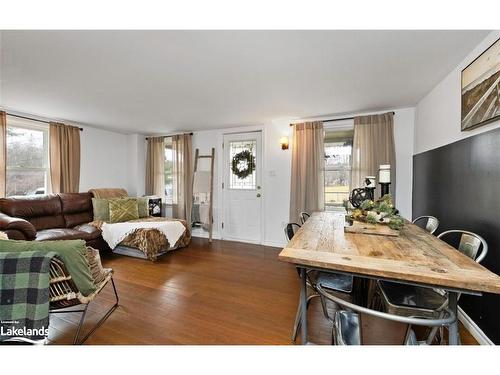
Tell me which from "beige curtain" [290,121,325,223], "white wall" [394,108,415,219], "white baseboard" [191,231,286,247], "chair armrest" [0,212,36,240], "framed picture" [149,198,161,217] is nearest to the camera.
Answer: "chair armrest" [0,212,36,240]

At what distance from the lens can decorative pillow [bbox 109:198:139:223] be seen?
3.80m

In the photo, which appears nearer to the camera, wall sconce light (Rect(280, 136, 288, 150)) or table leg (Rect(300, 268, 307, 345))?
table leg (Rect(300, 268, 307, 345))

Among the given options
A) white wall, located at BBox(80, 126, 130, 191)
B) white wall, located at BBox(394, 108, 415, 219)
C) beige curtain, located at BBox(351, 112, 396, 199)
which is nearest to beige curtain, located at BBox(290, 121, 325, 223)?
beige curtain, located at BBox(351, 112, 396, 199)

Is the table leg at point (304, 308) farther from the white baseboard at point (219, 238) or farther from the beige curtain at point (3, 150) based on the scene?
the beige curtain at point (3, 150)

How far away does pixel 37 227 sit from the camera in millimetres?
3309

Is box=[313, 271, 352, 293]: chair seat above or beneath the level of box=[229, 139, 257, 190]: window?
beneath

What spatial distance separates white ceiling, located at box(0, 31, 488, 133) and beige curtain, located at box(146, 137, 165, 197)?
1641mm

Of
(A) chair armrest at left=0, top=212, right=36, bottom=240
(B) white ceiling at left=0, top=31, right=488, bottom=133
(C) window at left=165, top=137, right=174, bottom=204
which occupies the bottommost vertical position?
(A) chair armrest at left=0, top=212, right=36, bottom=240

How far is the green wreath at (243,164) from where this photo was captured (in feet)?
14.6

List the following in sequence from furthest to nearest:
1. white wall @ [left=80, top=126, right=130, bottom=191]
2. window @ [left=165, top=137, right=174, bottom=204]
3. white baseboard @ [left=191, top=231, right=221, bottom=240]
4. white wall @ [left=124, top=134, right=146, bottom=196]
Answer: white wall @ [left=124, top=134, right=146, bottom=196], window @ [left=165, top=137, right=174, bottom=204], white baseboard @ [left=191, top=231, right=221, bottom=240], white wall @ [left=80, top=126, right=130, bottom=191]

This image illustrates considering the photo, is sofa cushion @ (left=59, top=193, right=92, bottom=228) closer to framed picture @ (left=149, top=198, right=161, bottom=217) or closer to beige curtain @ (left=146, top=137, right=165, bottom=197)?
framed picture @ (left=149, top=198, right=161, bottom=217)

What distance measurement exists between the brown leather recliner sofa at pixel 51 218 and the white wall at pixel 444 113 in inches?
178

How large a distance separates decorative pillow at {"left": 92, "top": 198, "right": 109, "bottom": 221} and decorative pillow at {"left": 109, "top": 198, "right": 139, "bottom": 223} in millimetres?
119
